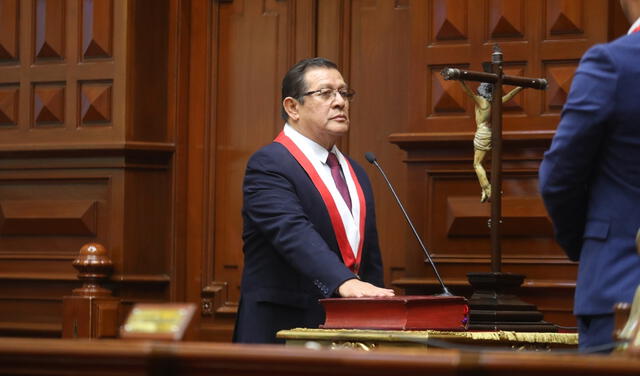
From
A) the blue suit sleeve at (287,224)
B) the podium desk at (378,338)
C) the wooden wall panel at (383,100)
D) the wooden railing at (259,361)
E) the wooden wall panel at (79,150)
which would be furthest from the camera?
the wooden wall panel at (79,150)

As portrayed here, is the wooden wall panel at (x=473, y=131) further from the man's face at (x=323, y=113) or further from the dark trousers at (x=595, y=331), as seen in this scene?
the dark trousers at (x=595, y=331)

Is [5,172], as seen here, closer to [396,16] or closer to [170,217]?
[170,217]

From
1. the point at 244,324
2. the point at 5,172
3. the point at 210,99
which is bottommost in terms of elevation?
the point at 244,324

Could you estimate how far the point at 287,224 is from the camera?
3727 millimetres

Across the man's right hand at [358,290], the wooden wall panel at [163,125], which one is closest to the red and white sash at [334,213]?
the man's right hand at [358,290]

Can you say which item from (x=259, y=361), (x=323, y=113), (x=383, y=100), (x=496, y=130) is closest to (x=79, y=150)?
(x=383, y=100)

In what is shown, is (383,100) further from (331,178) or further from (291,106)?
(331,178)

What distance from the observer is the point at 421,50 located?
4.92m

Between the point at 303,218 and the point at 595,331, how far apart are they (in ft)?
4.30

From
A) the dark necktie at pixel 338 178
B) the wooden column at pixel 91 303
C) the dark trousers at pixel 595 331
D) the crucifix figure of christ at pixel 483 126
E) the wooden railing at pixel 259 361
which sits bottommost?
the wooden column at pixel 91 303

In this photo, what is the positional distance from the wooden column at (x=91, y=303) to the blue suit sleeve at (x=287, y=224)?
1314 mm

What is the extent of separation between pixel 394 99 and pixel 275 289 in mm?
1598

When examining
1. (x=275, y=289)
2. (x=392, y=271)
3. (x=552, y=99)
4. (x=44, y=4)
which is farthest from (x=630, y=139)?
(x=44, y=4)

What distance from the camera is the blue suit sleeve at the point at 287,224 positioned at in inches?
141
